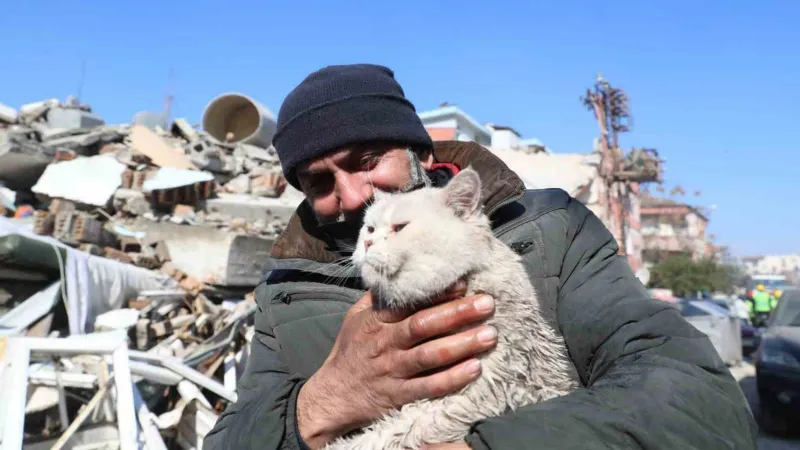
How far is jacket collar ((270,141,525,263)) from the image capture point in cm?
199

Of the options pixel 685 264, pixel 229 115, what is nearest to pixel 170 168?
pixel 229 115

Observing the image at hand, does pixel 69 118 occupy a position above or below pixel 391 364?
above

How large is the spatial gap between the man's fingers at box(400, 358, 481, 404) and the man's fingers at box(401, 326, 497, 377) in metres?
0.02

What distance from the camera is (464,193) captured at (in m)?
1.82

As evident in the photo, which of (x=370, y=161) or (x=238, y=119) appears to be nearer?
(x=370, y=161)

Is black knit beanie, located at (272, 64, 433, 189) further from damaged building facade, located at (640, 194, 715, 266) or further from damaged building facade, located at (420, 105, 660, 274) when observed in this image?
damaged building facade, located at (640, 194, 715, 266)

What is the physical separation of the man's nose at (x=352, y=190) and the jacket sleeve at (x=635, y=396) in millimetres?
937

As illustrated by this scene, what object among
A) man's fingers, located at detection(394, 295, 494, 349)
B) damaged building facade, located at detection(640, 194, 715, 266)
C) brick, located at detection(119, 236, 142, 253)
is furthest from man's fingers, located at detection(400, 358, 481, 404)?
damaged building facade, located at detection(640, 194, 715, 266)

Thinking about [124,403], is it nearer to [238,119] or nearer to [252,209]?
[252,209]

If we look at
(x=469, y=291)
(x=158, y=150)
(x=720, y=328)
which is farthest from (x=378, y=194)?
(x=720, y=328)

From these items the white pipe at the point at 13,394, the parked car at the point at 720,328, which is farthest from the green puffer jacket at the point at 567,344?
the parked car at the point at 720,328

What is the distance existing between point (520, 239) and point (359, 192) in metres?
0.66

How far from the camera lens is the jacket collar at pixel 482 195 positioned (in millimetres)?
1993

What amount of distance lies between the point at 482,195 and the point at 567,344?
605 mm
